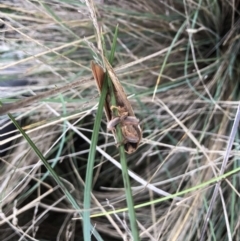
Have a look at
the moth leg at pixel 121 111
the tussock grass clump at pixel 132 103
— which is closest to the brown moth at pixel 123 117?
the moth leg at pixel 121 111

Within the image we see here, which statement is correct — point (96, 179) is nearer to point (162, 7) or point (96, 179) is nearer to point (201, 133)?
point (201, 133)

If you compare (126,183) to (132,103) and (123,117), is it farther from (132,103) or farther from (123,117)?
(132,103)

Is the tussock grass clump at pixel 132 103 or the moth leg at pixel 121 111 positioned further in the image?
the tussock grass clump at pixel 132 103

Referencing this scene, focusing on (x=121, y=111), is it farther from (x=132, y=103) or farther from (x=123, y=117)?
(x=132, y=103)

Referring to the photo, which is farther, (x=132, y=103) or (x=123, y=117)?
(x=132, y=103)

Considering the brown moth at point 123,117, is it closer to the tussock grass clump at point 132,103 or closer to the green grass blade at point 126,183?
the green grass blade at point 126,183

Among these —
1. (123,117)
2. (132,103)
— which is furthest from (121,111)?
(132,103)

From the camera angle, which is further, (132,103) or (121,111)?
(132,103)

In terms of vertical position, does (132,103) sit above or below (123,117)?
below
